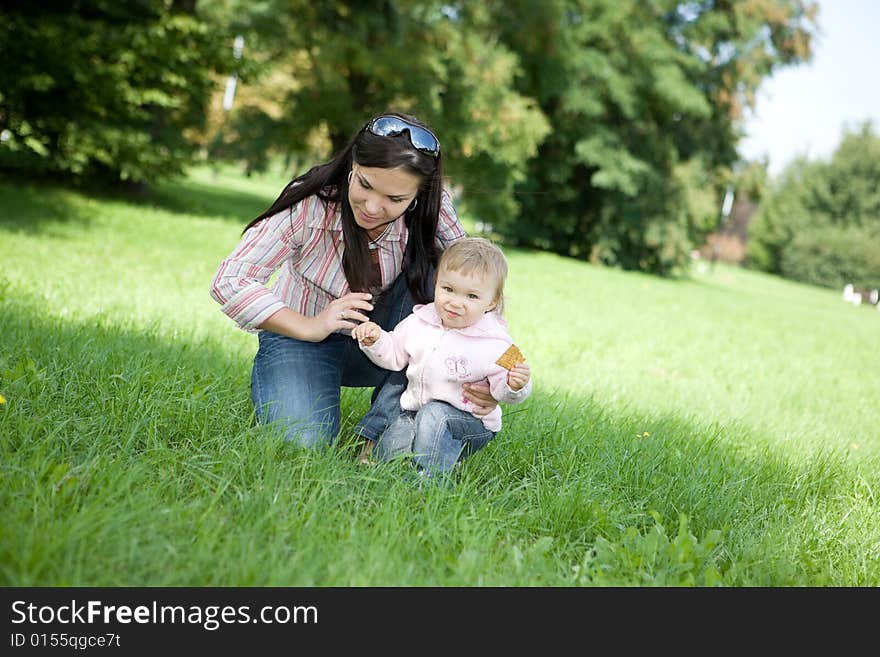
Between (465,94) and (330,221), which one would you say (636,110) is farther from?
(330,221)

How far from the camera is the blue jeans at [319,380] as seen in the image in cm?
Answer: 292

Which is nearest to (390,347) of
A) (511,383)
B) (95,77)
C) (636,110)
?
(511,383)

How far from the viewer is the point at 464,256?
2.84 meters

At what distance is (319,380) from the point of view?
10.1 ft

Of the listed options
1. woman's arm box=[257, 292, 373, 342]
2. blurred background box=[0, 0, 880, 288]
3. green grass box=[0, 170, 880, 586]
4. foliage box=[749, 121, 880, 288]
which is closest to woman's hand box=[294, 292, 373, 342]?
woman's arm box=[257, 292, 373, 342]

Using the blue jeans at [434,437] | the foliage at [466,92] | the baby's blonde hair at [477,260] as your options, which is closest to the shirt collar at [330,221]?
the baby's blonde hair at [477,260]

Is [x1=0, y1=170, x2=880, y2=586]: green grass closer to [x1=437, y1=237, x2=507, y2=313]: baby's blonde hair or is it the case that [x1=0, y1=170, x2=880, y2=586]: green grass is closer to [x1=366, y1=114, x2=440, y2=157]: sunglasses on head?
[x1=437, y1=237, x2=507, y2=313]: baby's blonde hair

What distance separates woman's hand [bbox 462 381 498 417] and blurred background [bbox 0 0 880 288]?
8.18 m

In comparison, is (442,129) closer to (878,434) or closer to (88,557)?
(878,434)

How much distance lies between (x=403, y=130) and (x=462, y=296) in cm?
61

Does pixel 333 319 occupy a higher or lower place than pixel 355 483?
higher

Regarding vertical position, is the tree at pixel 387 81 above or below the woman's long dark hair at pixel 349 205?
above

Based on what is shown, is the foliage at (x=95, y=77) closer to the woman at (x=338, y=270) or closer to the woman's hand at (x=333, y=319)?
the woman at (x=338, y=270)
